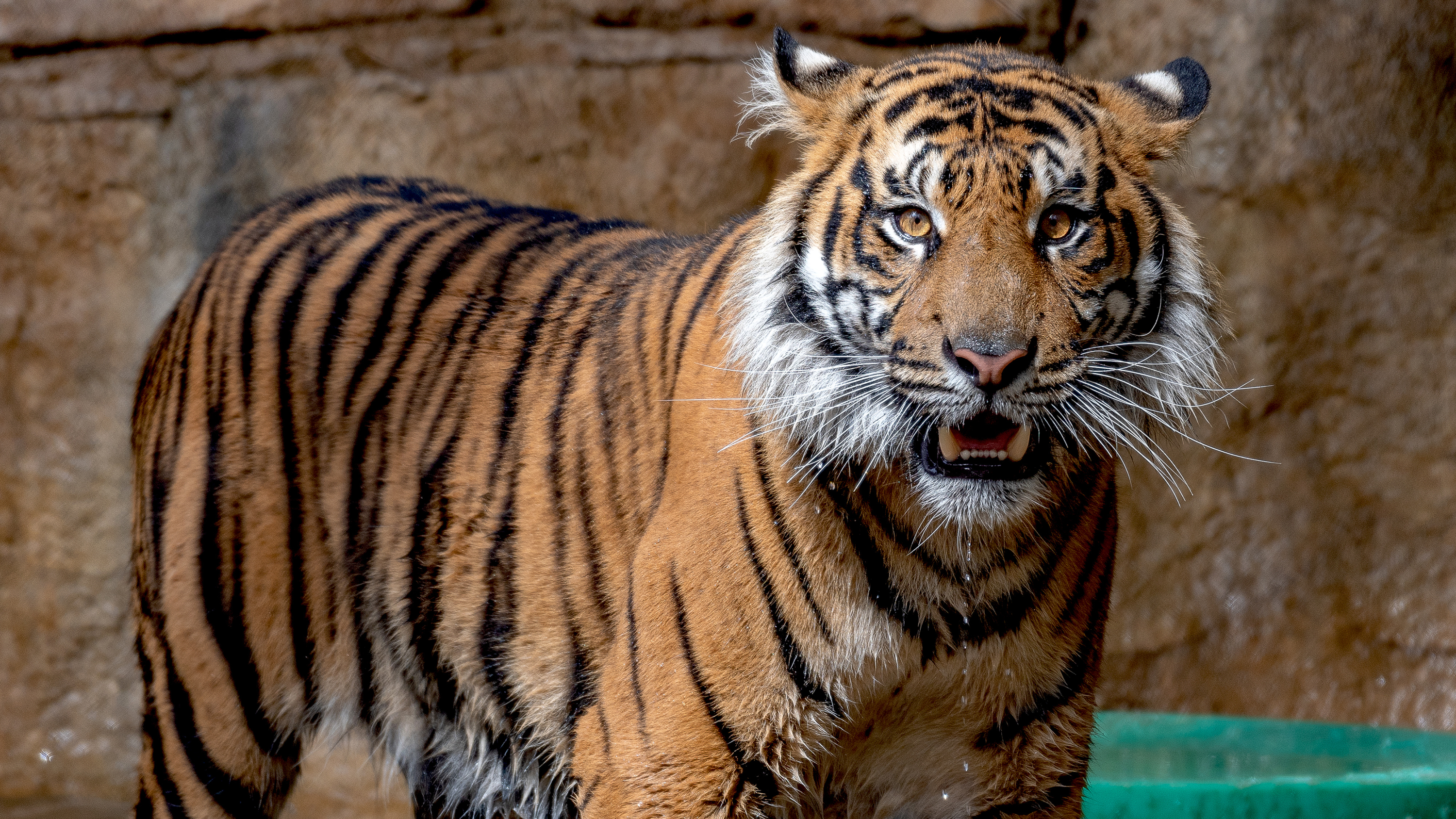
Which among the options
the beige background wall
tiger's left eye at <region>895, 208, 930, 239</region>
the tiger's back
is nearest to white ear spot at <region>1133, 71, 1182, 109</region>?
tiger's left eye at <region>895, 208, 930, 239</region>

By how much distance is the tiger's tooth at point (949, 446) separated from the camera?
5.51 ft

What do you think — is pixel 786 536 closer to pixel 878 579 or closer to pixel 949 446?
pixel 878 579

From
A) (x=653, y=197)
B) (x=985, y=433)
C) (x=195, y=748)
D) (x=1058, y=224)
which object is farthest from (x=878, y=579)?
(x=653, y=197)

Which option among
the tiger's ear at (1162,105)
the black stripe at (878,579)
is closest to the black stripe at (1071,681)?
the black stripe at (878,579)

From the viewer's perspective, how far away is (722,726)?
69.1 inches

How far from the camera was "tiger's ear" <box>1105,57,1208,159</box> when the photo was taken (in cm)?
185

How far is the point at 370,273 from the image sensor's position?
8.05 feet

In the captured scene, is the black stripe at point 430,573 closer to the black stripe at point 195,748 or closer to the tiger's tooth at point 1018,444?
the black stripe at point 195,748

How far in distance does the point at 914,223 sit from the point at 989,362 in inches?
9.6

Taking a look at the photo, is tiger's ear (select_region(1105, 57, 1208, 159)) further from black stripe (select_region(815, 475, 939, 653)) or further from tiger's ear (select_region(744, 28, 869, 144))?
black stripe (select_region(815, 475, 939, 653))

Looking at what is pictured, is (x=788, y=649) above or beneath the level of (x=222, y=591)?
above

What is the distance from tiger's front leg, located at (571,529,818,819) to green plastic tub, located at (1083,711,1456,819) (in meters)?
0.60

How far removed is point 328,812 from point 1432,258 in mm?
3278

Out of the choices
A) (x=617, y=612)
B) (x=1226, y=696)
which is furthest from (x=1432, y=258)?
(x=617, y=612)
